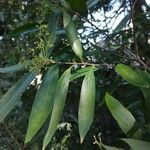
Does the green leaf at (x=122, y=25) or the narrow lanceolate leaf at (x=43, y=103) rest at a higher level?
the green leaf at (x=122, y=25)

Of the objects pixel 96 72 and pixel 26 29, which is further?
pixel 96 72

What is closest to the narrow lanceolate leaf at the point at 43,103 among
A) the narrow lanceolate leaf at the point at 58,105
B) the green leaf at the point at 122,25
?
the narrow lanceolate leaf at the point at 58,105

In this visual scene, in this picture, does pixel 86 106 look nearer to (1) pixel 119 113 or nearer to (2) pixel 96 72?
(1) pixel 119 113

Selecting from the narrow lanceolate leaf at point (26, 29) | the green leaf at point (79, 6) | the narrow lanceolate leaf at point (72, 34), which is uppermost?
the narrow lanceolate leaf at point (26, 29)

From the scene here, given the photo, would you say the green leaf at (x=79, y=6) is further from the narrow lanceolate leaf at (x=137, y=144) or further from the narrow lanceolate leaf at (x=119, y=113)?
the narrow lanceolate leaf at (x=137, y=144)

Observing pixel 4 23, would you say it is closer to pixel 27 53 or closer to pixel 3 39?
pixel 3 39

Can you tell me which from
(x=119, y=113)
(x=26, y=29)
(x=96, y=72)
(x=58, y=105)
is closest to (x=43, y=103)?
(x=58, y=105)

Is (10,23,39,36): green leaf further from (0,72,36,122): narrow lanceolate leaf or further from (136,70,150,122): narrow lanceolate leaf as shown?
(136,70,150,122): narrow lanceolate leaf
